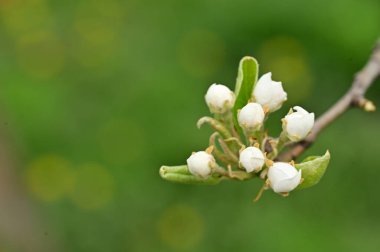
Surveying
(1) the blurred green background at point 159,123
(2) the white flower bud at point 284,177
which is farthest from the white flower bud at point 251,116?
(1) the blurred green background at point 159,123

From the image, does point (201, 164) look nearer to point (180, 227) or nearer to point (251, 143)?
point (251, 143)

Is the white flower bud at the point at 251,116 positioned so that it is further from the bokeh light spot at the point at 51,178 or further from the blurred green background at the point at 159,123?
the bokeh light spot at the point at 51,178

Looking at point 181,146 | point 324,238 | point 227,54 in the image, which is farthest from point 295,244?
point 227,54

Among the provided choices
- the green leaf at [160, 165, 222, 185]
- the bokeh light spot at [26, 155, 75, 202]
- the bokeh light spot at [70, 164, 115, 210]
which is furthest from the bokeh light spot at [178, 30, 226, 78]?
the green leaf at [160, 165, 222, 185]

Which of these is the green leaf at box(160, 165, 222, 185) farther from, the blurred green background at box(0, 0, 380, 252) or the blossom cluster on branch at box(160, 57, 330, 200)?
the blurred green background at box(0, 0, 380, 252)

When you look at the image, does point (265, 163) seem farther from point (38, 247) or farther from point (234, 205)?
point (38, 247)
